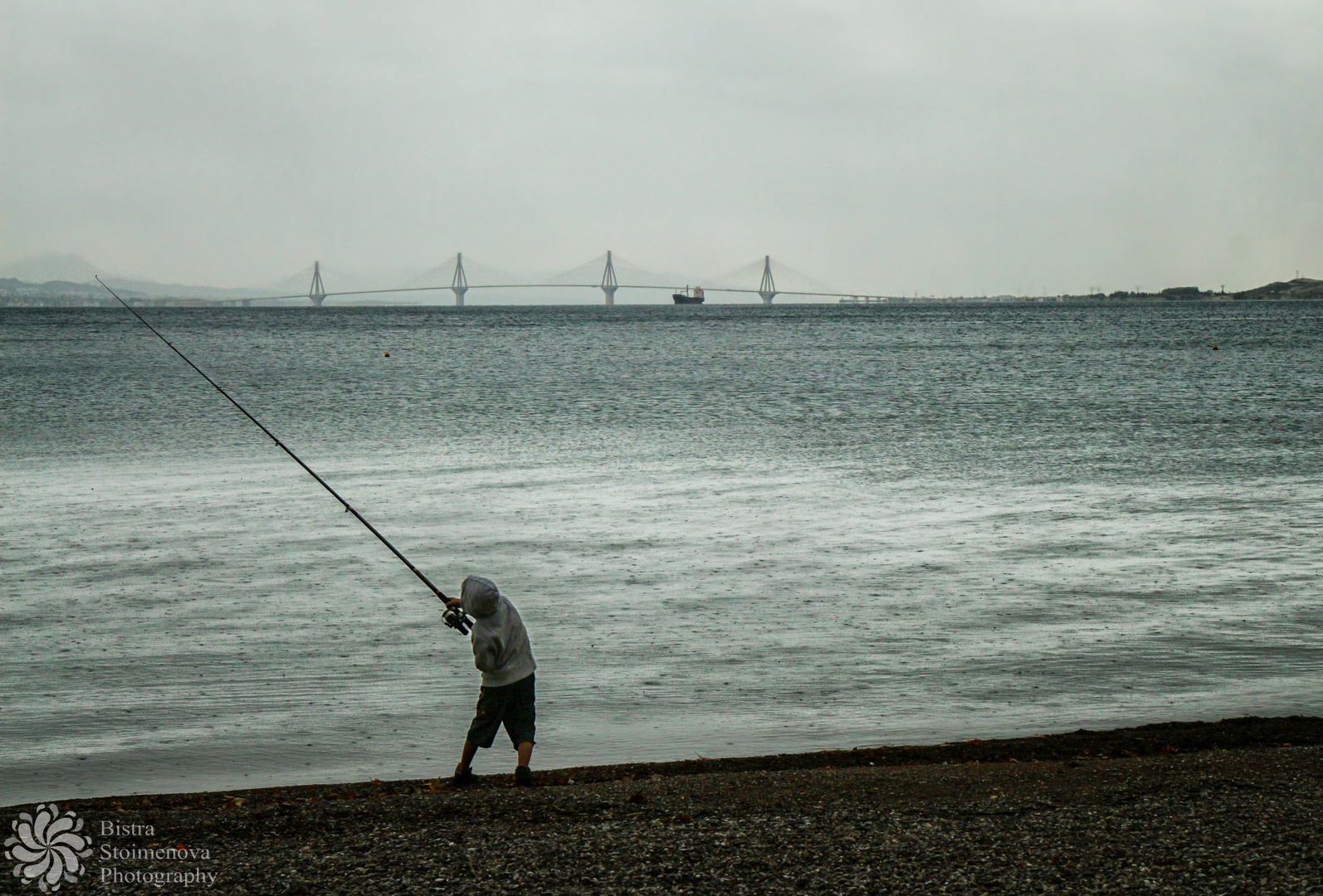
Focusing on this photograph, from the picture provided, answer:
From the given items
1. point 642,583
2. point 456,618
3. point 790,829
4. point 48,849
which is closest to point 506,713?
point 456,618

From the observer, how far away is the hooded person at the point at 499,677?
5.26m

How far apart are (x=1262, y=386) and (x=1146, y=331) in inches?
1820

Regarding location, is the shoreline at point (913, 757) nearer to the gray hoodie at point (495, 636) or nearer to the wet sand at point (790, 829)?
the wet sand at point (790, 829)

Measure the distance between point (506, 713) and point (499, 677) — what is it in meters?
0.18

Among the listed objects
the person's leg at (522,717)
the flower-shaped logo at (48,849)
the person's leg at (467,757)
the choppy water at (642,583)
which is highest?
the person's leg at (522,717)

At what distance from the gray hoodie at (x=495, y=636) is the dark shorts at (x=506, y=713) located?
42 mm

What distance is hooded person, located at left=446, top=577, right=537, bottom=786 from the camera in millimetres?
5262

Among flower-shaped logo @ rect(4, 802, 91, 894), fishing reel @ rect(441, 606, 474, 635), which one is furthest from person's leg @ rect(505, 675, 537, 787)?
flower-shaped logo @ rect(4, 802, 91, 894)

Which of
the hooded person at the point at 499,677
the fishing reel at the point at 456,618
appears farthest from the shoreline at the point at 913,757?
the fishing reel at the point at 456,618

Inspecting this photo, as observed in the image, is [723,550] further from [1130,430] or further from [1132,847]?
[1130,430]

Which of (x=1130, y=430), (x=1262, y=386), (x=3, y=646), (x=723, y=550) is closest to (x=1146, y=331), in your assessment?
(x=1262, y=386)

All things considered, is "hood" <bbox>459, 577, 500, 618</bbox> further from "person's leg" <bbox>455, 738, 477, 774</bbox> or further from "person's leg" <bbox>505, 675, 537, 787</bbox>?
"person's leg" <bbox>455, 738, 477, 774</bbox>

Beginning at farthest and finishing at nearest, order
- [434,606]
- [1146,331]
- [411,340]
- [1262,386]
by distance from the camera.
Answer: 1. [1146,331]
2. [411,340]
3. [1262,386]
4. [434,606]

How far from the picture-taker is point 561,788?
16.5ft
